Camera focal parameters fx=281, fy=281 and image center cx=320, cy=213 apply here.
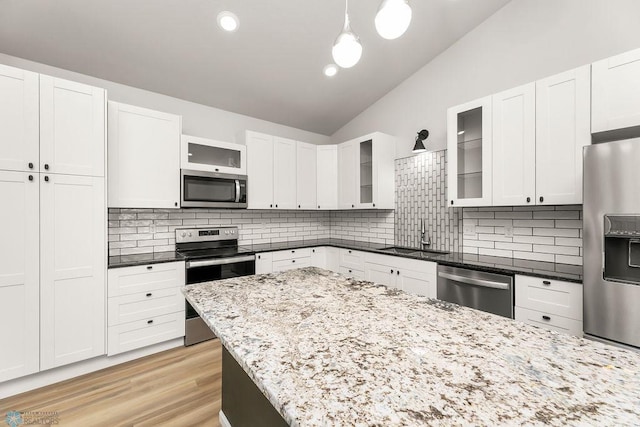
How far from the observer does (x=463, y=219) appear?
3090 mm

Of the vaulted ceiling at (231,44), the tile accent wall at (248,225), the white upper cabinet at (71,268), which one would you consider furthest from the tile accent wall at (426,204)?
the white upper cabinet at (71,268)

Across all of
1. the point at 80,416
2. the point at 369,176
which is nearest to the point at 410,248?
the point at 369,176

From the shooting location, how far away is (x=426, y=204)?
11.1 feet

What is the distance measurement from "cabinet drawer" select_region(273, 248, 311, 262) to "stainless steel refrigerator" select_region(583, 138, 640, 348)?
9.04ft

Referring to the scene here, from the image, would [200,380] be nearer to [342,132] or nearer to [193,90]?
[193,90]

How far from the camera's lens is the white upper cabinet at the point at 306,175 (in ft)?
13.0

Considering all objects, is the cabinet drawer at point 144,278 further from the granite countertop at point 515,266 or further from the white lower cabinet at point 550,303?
the white lower cabinet at point 550,303

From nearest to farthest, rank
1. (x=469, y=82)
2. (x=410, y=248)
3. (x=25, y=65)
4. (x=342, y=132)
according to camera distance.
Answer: (x=25, y=65) → (x=469, y=82) → (x=410, y=248) → (x=342, y=132)

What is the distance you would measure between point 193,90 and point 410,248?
126 inches

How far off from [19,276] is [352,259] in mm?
3060

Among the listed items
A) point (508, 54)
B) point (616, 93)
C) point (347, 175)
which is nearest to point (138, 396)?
point (347, 175)

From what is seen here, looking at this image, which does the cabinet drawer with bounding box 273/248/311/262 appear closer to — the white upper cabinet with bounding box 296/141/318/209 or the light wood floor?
the white upper cabinet with bounding box 296/141/318/209

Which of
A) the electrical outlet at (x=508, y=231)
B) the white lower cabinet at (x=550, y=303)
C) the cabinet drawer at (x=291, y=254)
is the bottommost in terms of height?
the white lower cabinet at (x=550, y=303)

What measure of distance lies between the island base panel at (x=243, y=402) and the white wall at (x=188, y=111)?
2.76 m
